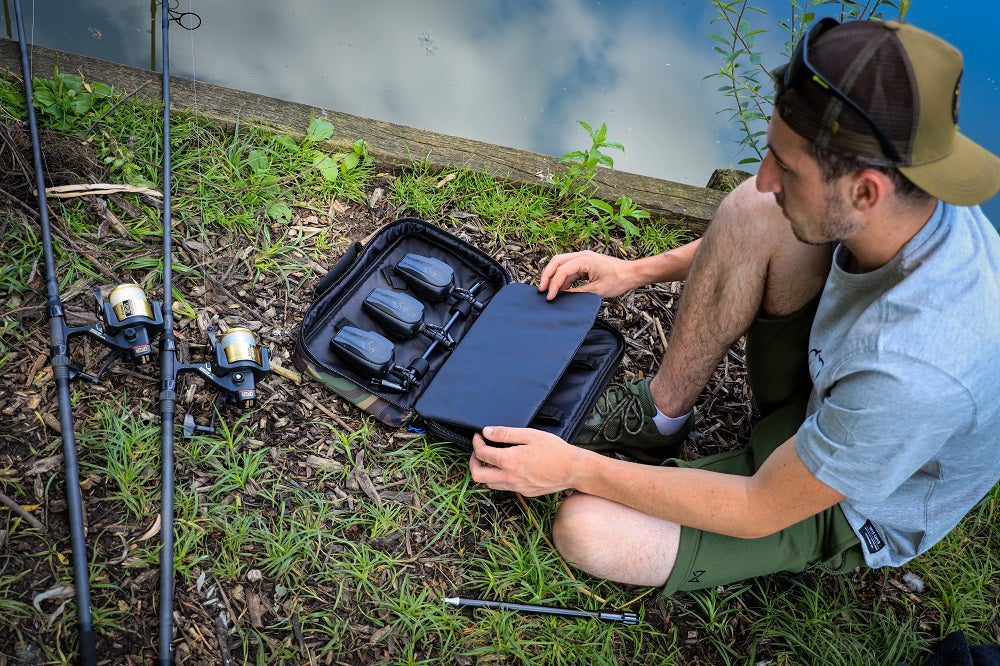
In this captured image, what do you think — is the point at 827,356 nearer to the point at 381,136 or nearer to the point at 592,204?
the point at 592,204

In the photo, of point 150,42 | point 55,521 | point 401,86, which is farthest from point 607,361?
point 150,42

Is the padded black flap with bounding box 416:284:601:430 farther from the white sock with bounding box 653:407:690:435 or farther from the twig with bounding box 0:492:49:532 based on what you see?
the twig with bounding box 0:492:49:532

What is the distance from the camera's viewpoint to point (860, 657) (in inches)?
86.0

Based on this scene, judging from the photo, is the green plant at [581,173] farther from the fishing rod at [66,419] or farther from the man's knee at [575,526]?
the fishing rod at [66,419]

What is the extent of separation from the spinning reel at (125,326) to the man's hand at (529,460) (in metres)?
1.03

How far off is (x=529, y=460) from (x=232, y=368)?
0.91 metres

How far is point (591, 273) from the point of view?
8.26 feet

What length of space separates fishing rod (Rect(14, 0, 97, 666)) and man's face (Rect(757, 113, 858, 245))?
186 cm

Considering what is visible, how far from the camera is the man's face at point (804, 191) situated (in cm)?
154

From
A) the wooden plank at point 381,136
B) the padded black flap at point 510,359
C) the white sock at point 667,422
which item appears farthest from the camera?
the wooden plank at point 381,136

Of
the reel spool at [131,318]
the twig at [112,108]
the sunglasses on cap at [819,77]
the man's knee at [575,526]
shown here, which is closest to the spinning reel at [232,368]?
the reel spool at [131,318]

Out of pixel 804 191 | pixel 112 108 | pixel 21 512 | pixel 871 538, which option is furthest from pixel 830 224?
pixel 112 108

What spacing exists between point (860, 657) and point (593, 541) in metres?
0.91

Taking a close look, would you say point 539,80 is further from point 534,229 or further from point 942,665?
point 942,665
